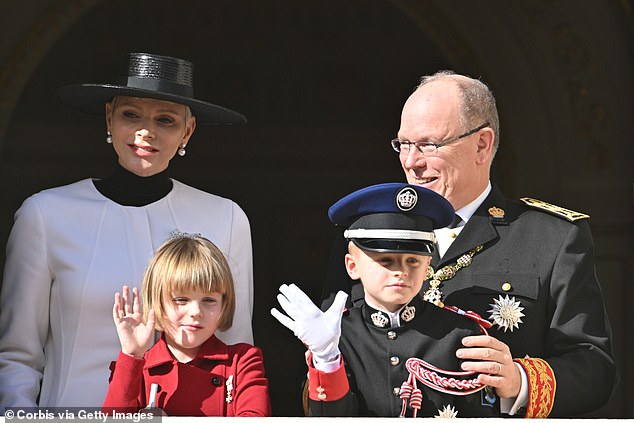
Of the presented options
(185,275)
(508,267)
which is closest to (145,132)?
(185,275)

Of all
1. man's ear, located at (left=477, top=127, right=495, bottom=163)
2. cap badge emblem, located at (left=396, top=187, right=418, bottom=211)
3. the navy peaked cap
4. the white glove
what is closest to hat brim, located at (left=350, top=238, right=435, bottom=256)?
the navy peaked cap

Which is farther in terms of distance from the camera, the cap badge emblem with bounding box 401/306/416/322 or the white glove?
the cap badge emblem with bounding box 401/306/416/322

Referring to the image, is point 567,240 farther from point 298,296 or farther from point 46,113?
point 46,113

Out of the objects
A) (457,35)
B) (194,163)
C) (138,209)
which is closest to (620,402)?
(457,35)

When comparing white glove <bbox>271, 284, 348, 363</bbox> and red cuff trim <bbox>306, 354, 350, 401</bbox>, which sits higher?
white glove <bbox>271, 284, 348, 363</bbox>

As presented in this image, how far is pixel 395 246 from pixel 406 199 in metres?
0.15

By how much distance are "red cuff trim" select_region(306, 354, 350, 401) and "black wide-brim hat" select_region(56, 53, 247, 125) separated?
3.16 feet

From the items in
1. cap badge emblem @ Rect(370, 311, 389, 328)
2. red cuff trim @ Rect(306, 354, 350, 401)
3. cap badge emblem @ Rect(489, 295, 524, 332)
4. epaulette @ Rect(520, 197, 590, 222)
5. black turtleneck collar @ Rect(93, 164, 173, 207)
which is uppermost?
black turtleneck collar @ Rect(93, 164, 173, 207)

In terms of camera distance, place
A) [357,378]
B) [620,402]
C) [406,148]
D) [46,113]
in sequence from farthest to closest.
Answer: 1. [46,113]
2. [620,402]
3. [406,148]
4. [357,378]

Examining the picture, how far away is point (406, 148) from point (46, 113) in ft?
14.1

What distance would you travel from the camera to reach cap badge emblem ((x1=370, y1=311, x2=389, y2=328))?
409 centimetres

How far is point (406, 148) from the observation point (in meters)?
4.42

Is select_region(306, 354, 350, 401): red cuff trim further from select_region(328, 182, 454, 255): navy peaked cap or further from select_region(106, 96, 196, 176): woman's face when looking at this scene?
select_region(106, 96, 196, 176): woman's face

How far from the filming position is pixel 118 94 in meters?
4.49
